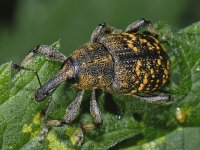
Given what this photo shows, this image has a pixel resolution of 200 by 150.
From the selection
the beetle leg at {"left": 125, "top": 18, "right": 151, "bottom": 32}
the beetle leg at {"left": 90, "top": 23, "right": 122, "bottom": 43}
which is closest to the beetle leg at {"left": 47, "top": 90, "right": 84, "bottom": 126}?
the beetle leg at {"left": 90, "top": 23, "right": 122, "bottom": 43}

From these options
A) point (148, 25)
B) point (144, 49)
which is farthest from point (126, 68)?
point (148, 25)

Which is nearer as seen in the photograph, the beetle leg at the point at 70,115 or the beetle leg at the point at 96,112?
the beetle leg at the point at 70,115

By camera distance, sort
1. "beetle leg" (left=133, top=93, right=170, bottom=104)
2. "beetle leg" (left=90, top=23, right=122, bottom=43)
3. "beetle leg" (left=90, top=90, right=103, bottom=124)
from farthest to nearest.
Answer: "beetle leg" (left=90, top=23, right=122, bottom=43) < "beetle leg" (left=133, top=93, right=170, bottom=104) < "beetle leg" (left=90, top=90, right=103, bottom=124)

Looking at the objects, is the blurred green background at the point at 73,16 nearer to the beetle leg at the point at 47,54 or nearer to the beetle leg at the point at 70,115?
the beetle leg at the point at 47,54

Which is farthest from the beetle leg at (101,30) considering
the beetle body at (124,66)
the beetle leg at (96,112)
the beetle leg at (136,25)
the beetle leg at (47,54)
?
the beetle leg at (96,112)

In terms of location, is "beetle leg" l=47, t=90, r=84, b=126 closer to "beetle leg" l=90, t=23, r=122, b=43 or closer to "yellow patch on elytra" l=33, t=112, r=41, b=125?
"yellow patch on elytra" l=33, t=112, r=41, b=125

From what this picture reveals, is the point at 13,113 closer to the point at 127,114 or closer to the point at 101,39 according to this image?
the point at 127,114

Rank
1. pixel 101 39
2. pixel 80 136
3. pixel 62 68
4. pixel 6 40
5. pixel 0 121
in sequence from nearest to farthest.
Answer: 1. pixel 0 121
2. pixel 80 136
3. pixel 62 68
4. pixel 101 39
5. pixel 6 40
